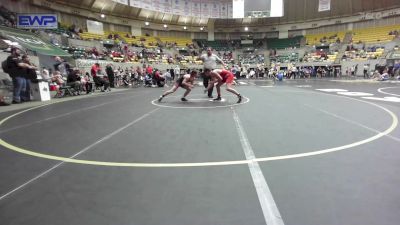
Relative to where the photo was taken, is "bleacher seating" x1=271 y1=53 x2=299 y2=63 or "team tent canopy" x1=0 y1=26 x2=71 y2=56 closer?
"team tent canopy" x1=0 y1=26 x2=71 y2=56

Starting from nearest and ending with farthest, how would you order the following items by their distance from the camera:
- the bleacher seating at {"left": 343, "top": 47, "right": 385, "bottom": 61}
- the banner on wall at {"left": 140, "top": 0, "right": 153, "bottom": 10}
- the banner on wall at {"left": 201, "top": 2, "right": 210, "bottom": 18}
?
1. the bleacher seating at {"left": 343, "top": 47, "right": 385, "bottom": 61}
2. the banner on wall at {"left": 140, "top": 0, "right": 153, "bottom": 10}
3. the banner on wall at {"left": 201, "top": 2, "right": 210, "bottom": 18}

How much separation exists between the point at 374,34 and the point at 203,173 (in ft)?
138

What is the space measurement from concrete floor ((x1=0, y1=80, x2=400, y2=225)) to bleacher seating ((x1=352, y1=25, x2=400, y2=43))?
1427 inches

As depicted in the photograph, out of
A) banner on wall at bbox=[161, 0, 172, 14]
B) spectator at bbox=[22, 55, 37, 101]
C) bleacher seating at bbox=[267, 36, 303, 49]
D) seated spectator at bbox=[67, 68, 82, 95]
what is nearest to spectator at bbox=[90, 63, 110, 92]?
seated spectator at bbox=[67, 68, 82, 95]

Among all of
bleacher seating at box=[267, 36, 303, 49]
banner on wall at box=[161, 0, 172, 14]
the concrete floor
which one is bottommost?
the concrete floor

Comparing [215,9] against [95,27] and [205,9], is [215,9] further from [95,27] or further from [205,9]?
[95,27]

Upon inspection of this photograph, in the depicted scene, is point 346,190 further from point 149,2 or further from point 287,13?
point 287,13

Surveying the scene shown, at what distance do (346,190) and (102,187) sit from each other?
2.00 metres

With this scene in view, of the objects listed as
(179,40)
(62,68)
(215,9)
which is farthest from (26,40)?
(179,40)

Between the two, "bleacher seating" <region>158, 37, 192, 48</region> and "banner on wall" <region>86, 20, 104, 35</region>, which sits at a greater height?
"banner on wall" <region>86, 20, 104, 35</region>

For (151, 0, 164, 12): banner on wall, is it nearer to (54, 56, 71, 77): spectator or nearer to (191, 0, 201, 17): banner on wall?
(191, 0, 201, 17): banner on wall

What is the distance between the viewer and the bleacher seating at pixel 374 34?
1377 inches

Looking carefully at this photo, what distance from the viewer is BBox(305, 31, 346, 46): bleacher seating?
40.6 m

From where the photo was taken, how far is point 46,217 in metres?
1.98
